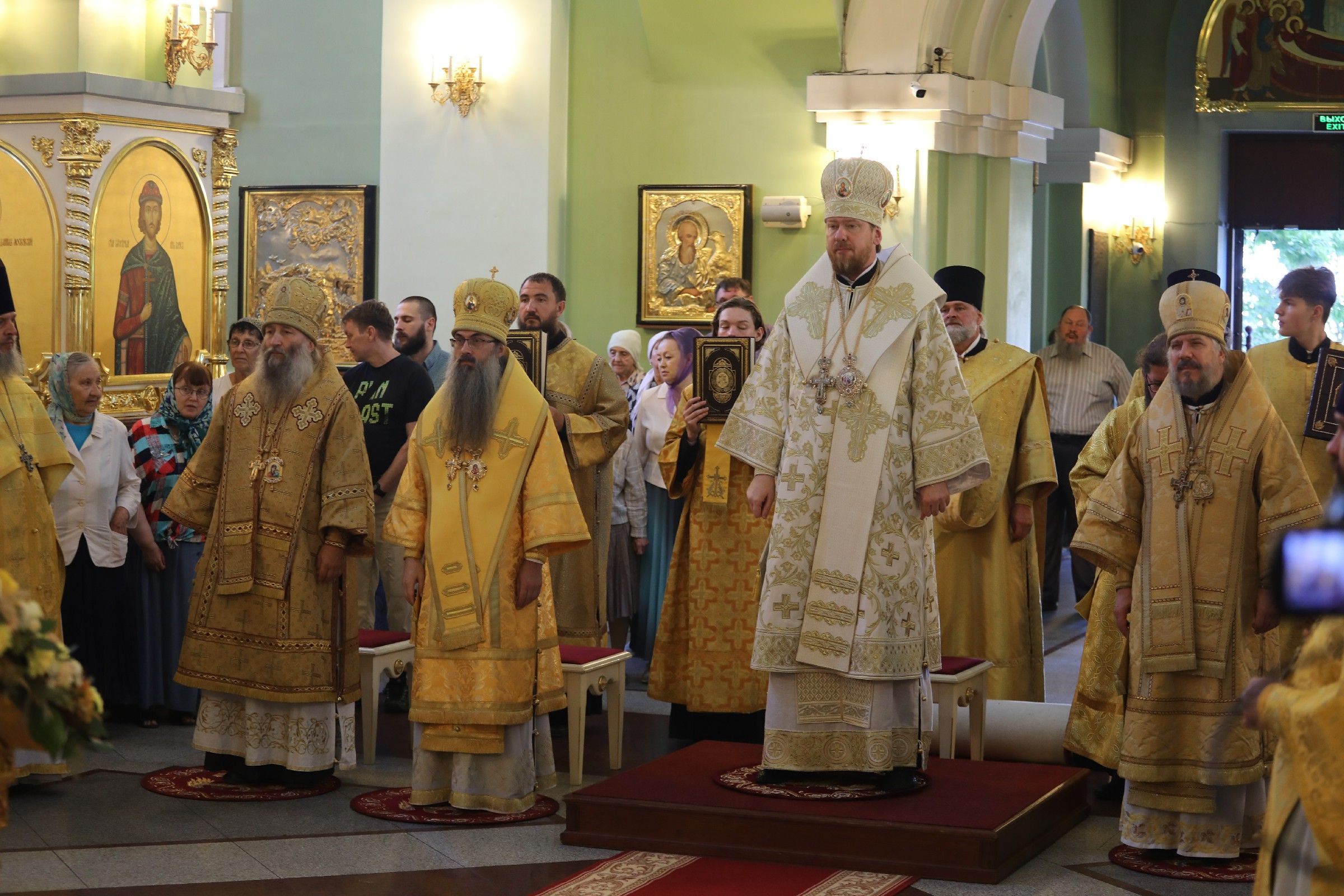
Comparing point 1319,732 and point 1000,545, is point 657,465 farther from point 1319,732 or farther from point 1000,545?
point 1319,732

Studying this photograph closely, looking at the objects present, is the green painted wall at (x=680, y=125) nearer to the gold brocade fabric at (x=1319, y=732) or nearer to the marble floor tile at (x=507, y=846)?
the marble floor tile at (x=507, y=846)

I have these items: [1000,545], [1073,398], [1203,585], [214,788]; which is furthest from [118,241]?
[1203,585]

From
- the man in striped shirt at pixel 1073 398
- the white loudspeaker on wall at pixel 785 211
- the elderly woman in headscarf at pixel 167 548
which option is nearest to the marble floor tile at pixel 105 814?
the elderly woman in headscarf at pixel 167 548

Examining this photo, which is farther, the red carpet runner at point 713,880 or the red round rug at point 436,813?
the red round rug at point 436,813

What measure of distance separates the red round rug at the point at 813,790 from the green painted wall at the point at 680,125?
5768 millimetres

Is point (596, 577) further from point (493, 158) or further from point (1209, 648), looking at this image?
point (493, 158)

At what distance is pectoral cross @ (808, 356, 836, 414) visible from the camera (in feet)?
18.6

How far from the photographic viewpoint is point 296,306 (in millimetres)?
6398

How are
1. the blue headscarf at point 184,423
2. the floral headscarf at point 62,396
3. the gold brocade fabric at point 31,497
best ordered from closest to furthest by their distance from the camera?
the gold brocade fabric at point 31,497 → the floral headscarf at point 62,396 → the blue headscarf at point 184,423

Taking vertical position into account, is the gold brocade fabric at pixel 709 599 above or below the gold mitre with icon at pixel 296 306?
below

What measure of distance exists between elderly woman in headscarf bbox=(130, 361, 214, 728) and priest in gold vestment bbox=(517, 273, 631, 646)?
5.01ft

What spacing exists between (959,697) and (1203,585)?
1262mm

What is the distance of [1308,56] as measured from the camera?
1594cm

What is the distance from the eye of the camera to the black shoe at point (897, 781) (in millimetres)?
5523
